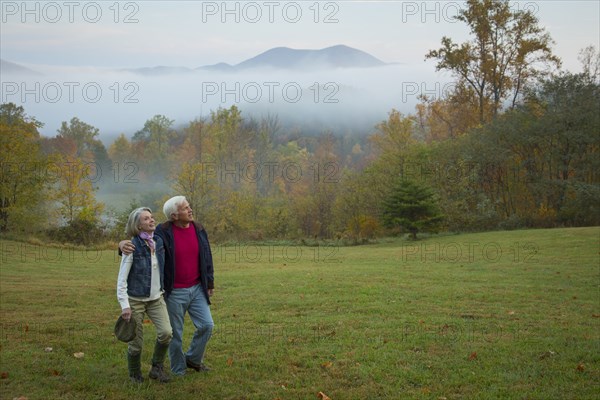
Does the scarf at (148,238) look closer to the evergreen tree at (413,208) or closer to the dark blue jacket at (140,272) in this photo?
the dark blue jacket at (140,272)

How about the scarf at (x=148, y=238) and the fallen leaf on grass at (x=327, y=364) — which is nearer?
the scarf at (x=148, y=238)

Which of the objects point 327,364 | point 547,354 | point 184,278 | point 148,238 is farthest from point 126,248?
point 547,354

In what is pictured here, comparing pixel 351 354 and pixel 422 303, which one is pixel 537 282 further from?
pixel 351 354

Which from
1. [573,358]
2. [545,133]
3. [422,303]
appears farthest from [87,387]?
[545,133]

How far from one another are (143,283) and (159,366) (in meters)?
1.04

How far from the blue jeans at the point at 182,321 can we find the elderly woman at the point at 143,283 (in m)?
0.16

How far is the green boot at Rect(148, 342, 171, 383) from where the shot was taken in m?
5.98

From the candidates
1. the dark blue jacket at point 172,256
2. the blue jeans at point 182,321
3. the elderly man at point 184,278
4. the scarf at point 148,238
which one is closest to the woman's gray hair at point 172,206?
the elderly man at point 184,278

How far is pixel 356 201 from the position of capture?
42688mm

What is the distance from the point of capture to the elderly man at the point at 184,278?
240 inches

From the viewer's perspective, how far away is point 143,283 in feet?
19.1

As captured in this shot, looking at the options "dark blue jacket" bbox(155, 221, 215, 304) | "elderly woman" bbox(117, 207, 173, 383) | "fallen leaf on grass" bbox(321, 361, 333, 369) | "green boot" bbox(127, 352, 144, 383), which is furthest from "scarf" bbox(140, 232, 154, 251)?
"fallen leaf on grass" bbox(321, 361, 333, 369)

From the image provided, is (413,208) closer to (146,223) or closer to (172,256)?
(172,256)

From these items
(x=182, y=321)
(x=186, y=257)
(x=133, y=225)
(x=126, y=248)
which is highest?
(x=133, y=225)
